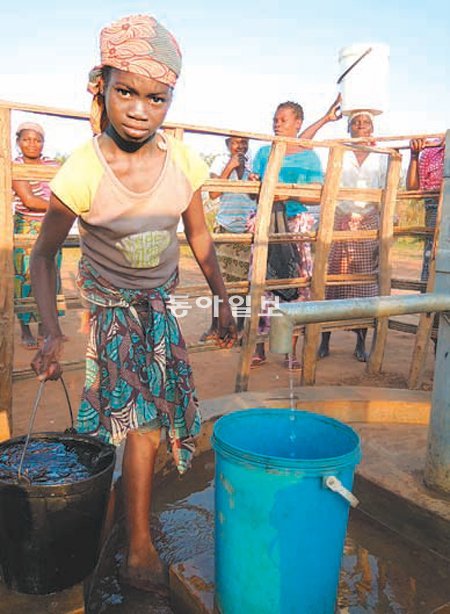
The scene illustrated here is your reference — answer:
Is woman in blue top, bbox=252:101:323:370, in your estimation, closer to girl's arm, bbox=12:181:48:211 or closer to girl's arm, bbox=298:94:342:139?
girl's arm, bbox=298:94:342:139

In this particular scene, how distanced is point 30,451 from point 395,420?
6.38ft

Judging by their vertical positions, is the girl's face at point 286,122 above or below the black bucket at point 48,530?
above

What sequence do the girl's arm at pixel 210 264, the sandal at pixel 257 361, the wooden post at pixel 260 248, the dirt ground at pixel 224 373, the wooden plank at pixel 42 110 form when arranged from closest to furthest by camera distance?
the girl's arm at pixel 210 264, the wooden plank at pixel 42 110, the wooden post at pixel 260 248, the dirt ground at pixel 224 373, the sandal at pixel 257 361

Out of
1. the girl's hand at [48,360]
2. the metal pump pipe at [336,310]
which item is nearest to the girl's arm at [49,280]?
the girl's hand at [48,360]

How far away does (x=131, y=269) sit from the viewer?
1.89 m

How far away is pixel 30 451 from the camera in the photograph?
1.80 m

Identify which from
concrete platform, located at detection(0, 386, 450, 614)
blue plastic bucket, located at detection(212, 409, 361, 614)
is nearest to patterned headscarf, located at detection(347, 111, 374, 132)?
concrete platform, located at detection(0, 386, 450, 614)

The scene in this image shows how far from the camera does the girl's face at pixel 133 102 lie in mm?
1660

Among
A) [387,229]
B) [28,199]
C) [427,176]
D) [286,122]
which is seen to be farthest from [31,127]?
[427,176]

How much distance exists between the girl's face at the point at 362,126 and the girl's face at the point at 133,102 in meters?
4.21

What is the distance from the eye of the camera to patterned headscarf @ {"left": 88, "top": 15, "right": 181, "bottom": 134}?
164 cm

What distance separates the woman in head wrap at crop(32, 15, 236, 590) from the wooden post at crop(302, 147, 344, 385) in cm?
235

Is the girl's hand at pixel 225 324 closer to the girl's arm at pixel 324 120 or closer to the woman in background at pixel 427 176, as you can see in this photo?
the woman in background at pixel 427 176

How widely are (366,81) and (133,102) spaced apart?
5110mm
